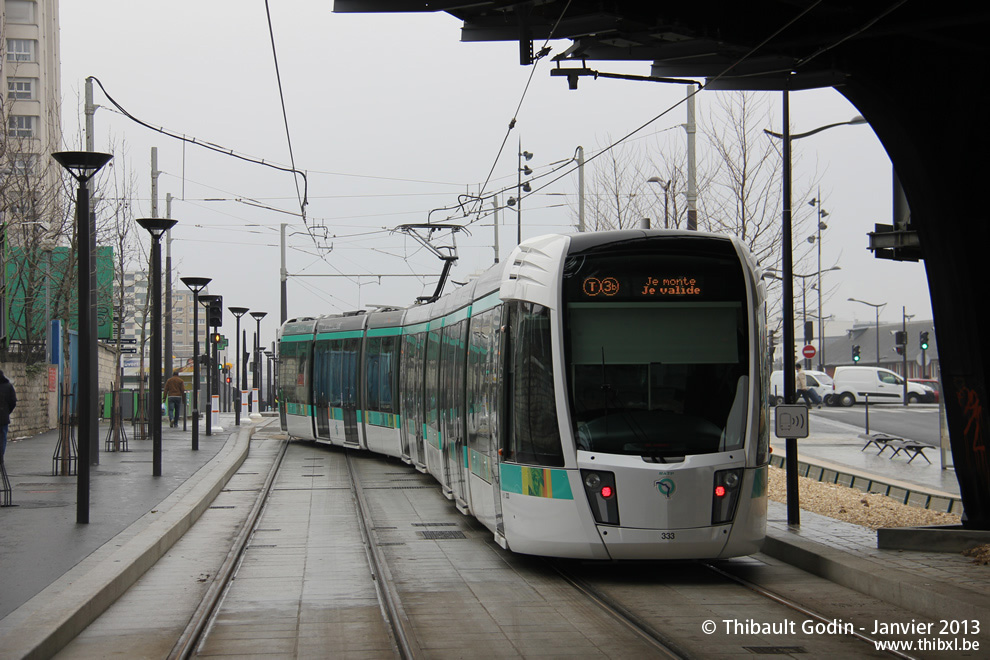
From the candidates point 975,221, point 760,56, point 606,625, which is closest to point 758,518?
point 606,625

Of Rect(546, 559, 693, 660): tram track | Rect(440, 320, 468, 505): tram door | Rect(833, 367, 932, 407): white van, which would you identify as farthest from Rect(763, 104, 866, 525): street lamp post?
Rect(833, 367, 932, 407): white van

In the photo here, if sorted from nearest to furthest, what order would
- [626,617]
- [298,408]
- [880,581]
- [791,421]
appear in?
1. [626,617]
2. [880,581]
3. [791,421]
4. [298,408]

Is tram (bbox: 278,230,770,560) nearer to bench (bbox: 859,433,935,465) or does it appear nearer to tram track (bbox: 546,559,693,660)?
tram track (bbox: 546,559,693,660)

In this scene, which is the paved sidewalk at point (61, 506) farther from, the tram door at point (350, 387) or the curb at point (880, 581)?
the curb at point (880, 581)

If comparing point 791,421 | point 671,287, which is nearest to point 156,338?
point 791,421

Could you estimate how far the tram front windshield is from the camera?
1018 centimetres

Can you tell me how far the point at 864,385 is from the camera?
55.4 meters

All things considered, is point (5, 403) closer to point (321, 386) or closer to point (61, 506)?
point (61, 506)

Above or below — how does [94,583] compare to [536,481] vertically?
below

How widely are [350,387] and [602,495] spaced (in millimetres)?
16076

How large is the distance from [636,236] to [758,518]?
8.98ft

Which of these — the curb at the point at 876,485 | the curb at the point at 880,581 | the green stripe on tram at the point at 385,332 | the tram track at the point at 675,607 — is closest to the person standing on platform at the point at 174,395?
the green stripe on tram at the point at 385,332

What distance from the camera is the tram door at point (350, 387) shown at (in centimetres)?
2520

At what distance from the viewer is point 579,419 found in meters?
10.2
